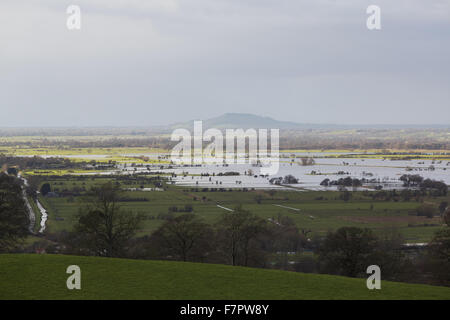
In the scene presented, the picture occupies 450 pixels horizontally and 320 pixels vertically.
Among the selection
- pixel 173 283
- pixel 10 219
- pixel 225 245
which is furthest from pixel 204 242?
pixel 173 283

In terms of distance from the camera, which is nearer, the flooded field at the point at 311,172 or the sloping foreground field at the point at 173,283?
the sloping foreground field at the point at 173,283

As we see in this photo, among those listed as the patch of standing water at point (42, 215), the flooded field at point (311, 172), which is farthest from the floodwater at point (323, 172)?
the patch of standing water at point (42, 215)

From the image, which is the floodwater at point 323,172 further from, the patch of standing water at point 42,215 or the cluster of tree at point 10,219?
the cluster of tree at point 10,219

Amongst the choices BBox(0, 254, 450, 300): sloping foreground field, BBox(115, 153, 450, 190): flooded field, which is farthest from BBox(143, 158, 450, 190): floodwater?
BBox(0, 254, 450, 300): sloping foreground field

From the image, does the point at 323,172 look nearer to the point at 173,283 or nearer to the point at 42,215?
the point at 42,215

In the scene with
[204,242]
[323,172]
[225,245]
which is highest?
[323,172]

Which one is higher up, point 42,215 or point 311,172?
point 311,172

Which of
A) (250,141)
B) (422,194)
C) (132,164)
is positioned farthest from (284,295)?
(250,141)

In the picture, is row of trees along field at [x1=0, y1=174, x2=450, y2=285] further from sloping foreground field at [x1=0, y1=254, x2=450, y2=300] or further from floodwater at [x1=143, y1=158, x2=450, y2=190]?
floodwater at [x1=143, y1=158, x2=450, y2=190]

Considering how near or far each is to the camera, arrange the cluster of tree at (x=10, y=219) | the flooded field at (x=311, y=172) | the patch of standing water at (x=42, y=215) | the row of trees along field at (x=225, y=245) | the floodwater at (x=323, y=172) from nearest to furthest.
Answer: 1. the row of trees along field at (x=225, y=245)
2. the cluster of tree at (x=10, y=219)
3. the patch of standing water at (x=42, y=215)
4. the flooded field at (x=311, y=172)
5. the floodwater at (x=323, y=172)
